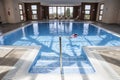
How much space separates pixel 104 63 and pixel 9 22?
11.8 m

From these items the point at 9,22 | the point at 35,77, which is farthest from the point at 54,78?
the point at 9,22

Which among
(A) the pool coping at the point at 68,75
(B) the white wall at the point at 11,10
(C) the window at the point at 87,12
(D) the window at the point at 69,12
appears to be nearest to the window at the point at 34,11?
(B) the white wall at the point at 11,10

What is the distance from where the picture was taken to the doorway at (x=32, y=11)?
16.7 m

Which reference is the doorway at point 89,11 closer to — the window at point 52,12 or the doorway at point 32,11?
the window at point 52,12

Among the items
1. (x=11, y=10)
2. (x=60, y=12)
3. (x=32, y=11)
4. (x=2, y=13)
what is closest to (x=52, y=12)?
(x=60, y=12)

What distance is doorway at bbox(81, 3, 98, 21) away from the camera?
53.9 feet

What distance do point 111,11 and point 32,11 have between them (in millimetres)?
10828

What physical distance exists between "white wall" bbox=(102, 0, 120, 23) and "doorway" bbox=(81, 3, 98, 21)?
13.7 ft

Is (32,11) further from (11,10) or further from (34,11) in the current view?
(11,10)

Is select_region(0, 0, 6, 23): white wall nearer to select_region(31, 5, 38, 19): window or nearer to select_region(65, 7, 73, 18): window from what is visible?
select_region(31, 5, 38, 19): window

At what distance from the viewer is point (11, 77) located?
2.36 metres

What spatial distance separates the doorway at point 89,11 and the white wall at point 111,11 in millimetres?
4161

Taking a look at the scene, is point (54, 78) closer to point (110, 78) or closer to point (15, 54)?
point (110, 78)

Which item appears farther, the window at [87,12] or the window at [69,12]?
the window at [69,12]
